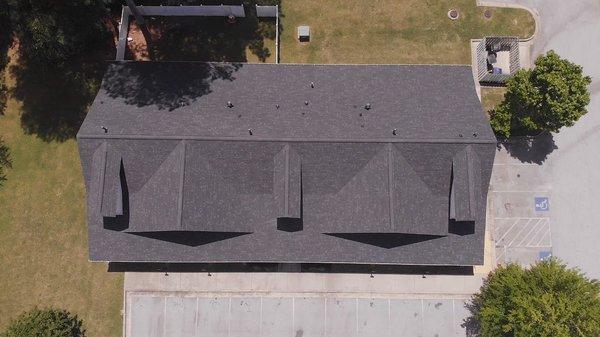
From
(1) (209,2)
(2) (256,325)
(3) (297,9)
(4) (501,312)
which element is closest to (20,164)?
(1) (209,2)

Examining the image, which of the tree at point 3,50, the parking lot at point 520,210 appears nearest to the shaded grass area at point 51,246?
the tree at point 3,50

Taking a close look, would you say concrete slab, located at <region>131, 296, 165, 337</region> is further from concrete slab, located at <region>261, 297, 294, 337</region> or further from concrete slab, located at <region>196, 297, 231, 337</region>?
concrete slab, located at <region>261, 297, 294, 337</region>

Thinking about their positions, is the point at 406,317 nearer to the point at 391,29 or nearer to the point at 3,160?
the point at 391,29

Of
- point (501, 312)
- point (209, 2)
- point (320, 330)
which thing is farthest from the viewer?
point (209, 2)

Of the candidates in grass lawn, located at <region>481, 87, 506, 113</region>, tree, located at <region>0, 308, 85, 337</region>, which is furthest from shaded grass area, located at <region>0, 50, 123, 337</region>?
grass lawn, located at <region>481, 87, 506, 113</region>

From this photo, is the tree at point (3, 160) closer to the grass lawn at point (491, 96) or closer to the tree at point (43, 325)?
the tree at point (43, 325)

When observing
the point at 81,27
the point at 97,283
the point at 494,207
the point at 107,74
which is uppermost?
the point at 81,27

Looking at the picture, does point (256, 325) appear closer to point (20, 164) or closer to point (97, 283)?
point (97, 283)
